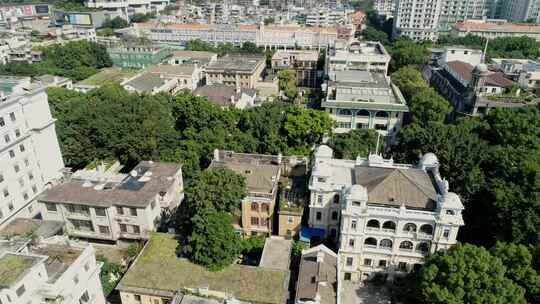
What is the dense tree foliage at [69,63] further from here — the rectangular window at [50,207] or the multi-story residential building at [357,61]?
the rectangular window at [50,207]

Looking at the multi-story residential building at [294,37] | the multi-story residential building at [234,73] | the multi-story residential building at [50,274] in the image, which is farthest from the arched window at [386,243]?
the multi-story residential building at [294,37]

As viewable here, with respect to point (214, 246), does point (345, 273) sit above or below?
below

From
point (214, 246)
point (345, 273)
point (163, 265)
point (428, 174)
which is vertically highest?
point (428, 174)

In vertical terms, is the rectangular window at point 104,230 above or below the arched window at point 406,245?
below

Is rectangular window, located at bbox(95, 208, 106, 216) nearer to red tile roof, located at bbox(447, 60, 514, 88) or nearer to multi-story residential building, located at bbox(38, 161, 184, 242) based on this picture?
multi-story residential building, located at bbox(38, 161, 184, 242)

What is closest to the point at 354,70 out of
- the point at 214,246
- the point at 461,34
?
the point at 214,246

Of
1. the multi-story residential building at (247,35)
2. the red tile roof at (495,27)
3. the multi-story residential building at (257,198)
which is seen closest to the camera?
the multi-story residential building at (257,198)

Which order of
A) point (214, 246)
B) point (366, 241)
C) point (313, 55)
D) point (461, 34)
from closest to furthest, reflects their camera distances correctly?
point (214, 246) → point (366, 241) → point (313, 55) → point (461, 34)

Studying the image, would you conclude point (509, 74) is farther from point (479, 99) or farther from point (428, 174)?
point (428, 174)

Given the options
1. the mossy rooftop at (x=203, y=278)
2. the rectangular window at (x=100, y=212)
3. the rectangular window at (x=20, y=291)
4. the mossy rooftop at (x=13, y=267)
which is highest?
the mossy rooftop at (x=13, y=267)
